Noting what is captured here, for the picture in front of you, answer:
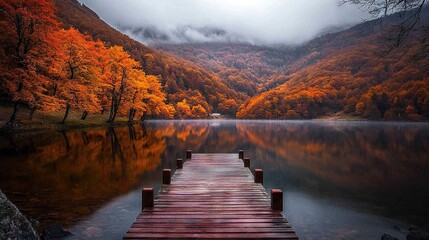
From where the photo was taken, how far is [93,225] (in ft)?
35.5

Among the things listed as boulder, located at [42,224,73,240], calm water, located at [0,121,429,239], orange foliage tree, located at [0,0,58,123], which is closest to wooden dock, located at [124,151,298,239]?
calm water, located at [0,121,429,239]

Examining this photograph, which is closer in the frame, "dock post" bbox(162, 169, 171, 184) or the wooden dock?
the wooden dock

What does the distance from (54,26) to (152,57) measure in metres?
160

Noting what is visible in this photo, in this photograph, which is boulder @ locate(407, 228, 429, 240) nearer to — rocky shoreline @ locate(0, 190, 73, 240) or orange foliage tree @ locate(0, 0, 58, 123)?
rocky shoreline @ locate(0, 190, 73, 240)

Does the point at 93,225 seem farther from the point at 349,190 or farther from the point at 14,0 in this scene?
the point at 14,0

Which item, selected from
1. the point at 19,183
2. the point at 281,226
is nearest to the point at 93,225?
the point at 281,226

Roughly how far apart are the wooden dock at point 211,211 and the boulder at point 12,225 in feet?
8.25

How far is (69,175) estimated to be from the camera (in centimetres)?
1844

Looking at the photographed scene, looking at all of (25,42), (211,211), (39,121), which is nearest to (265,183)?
(211,211)

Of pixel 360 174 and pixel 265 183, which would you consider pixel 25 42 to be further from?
pixel 360 174

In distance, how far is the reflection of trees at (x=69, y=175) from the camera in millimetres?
12578

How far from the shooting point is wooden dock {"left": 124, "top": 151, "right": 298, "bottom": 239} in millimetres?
7961

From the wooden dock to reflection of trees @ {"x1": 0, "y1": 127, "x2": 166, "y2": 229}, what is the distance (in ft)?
11.8

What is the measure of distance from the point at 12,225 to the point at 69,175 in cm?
1180
